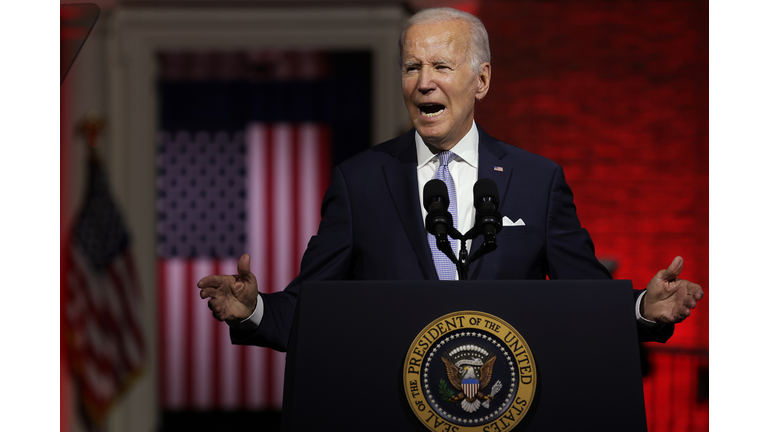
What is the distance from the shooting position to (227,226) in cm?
562

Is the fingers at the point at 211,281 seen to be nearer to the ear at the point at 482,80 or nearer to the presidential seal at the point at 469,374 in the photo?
the presidential seal at the point at 469,374

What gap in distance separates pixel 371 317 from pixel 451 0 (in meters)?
3.58

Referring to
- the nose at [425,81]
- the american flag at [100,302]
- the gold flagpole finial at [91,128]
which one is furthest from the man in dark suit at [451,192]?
the gold flagpole finial at [91,128]

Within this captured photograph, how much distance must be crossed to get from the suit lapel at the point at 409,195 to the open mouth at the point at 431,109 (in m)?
0.13

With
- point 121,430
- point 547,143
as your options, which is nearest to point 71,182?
point 121,430

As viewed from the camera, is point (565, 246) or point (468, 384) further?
point (565, 246)

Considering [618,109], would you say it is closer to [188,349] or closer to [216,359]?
[216,359]

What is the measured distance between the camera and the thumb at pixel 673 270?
1.22 meters

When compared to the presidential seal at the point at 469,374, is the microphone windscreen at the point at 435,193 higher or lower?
higher

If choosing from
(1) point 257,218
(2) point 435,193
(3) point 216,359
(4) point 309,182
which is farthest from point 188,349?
(2) point 435,193

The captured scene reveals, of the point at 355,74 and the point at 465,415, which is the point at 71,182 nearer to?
the point at 355,74

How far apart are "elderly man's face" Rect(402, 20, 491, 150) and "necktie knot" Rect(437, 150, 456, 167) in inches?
3.0

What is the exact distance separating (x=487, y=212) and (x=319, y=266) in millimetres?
490

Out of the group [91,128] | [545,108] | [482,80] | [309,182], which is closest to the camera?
[482,80]
